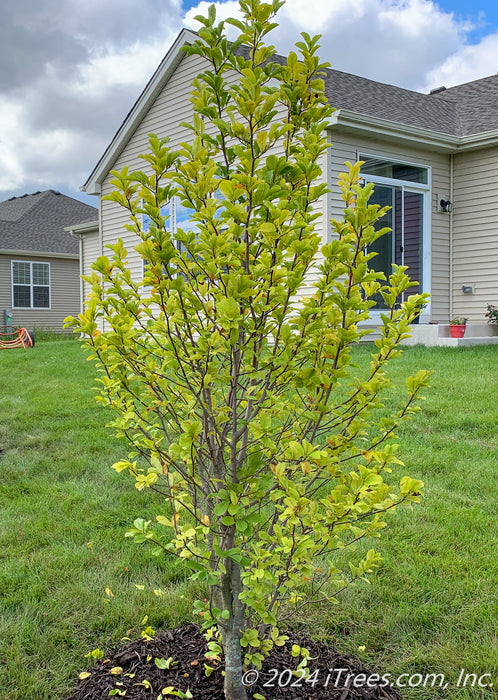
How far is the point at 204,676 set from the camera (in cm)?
206

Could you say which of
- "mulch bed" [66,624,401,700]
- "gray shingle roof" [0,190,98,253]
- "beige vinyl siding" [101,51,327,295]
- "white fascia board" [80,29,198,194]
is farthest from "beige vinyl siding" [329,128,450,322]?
"gray shingle roof" [0,190,98,253]

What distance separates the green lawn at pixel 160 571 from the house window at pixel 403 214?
6360 mm

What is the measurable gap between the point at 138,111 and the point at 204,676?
522 inches

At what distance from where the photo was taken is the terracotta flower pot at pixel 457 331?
996 cm

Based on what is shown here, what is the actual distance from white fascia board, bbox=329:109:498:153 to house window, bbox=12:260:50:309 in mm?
16419

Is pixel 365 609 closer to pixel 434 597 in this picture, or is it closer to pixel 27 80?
pixel 434 597

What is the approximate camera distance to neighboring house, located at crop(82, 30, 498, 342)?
1054 cm

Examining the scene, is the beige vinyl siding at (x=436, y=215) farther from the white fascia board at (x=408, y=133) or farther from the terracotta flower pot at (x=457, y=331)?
the terracotta flower pot at (x=457, y=331)

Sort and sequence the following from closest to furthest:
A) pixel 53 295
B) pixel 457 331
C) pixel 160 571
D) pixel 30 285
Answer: pixel 160 571 → pixel 457 331 → pixel 30 285 → pixel 53 295

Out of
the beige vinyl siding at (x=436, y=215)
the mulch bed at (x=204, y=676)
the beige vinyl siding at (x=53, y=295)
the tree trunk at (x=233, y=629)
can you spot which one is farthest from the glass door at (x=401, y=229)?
the beige vinyl siding at (x=53, y=295)

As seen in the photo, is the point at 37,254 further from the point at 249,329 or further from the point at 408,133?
the point at 249,329

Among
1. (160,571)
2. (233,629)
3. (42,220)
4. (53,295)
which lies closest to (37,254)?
(53,295)

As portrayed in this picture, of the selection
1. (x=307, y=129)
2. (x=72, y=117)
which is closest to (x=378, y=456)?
(x=307, y=129)

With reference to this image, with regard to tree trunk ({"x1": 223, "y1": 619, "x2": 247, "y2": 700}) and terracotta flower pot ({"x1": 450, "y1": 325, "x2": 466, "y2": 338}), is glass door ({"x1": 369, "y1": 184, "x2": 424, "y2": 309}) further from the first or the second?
tree trunk ({"x1": 223, "y1": 619, "x2": 247, "y2": 700})
